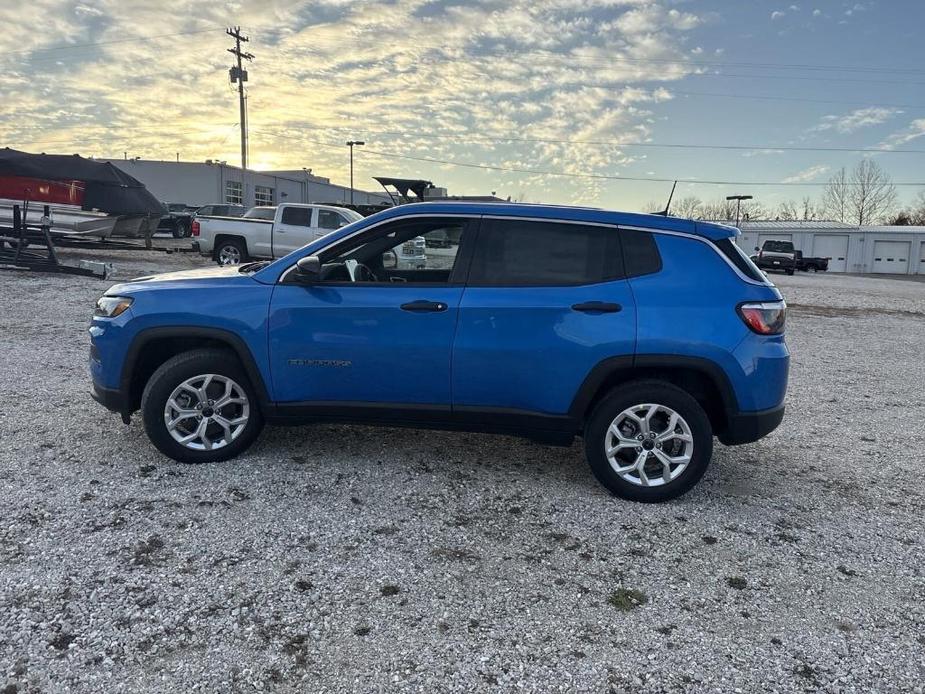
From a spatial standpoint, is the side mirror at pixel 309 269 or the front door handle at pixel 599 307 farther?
the side mirror at pixel 309 269

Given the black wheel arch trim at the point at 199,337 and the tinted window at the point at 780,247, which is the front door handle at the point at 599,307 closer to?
the black wheel arch trim at the point at 199,337

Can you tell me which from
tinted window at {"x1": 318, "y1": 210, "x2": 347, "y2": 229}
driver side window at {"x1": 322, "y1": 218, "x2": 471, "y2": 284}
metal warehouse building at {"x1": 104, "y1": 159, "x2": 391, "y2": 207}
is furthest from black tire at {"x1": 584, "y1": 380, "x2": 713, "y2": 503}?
metal warehouse building at {"x1": 104, "y1": 159, "x2": 391, "y2": 207}

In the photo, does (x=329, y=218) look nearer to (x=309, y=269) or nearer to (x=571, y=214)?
(x=309, y=269)

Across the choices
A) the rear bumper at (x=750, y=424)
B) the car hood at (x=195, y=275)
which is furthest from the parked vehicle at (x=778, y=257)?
the car hood at (x=195, y=275)

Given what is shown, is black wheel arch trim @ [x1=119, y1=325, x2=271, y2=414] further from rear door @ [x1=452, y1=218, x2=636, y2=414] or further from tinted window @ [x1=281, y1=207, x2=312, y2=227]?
tinted window @ [x1=281, y1=207, x2=312, y2=227]

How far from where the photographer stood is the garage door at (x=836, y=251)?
49781mm

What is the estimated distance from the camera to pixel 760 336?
3.74 m

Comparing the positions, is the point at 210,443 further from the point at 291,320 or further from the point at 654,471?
the point at 654,471

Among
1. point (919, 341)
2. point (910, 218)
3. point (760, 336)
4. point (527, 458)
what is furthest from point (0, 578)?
point (910, 218)

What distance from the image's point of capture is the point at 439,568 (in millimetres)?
3086

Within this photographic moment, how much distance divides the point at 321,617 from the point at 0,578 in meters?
1.47

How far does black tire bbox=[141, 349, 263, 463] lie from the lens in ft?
13.4

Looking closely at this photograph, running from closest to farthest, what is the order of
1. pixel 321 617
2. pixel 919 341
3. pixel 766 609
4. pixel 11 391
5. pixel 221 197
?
pixel 321 617
pixel 766 609
pixel 11 391
pixel 919 341
pixel 221 197

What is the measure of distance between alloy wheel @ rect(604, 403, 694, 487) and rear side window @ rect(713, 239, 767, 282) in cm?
96
